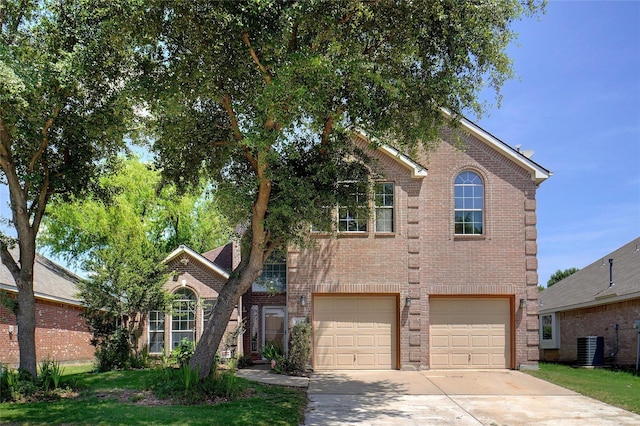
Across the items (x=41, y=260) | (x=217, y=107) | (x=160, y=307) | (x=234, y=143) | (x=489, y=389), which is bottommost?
(x=489, y=389)

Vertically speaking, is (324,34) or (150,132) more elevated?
(324,34)

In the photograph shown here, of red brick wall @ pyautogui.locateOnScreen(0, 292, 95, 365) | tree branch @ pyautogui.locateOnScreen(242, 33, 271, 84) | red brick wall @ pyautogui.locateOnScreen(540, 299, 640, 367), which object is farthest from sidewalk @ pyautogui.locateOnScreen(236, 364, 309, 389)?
red brick wall @ pyautogui.locateOnScreen(540, 299, 640, 367)

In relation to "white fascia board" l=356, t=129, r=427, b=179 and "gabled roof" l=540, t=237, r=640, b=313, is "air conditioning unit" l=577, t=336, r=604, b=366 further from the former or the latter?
"white fascia board" l=356, t=129, r=427, b=179

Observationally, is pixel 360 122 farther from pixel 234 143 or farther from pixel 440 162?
pixel 440 162

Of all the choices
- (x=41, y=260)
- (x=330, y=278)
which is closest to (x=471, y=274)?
(x=330, y=278)

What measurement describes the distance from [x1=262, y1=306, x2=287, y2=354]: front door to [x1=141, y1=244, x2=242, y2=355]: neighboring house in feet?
6.13

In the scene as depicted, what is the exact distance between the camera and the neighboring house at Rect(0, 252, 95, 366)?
2008 cm

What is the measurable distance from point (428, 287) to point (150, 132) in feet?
30.8

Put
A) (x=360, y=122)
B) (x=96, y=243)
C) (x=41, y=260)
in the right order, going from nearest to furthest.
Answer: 1. (x=360, y=122)
2. (x=41, y=260)
3. (x=96, y=243)

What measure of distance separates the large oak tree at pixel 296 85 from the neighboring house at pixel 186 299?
6.95 meters

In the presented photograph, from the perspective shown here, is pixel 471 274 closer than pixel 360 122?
No

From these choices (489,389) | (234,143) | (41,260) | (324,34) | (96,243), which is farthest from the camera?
(96,243)

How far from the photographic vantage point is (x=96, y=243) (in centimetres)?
2920

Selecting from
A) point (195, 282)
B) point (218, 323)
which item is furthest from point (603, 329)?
point (218, 323)
